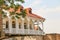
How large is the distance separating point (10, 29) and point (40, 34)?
6014mm

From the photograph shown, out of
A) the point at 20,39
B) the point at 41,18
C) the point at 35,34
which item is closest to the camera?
the point at 20,39

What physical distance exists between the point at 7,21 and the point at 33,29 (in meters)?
5.02

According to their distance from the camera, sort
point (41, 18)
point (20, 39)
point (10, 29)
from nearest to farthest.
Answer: point (20, 39)
point (10, 29)
point (41, 18)

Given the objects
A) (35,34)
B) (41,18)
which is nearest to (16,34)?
(35,34)

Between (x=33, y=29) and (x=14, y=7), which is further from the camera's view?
(x=33, y=29)

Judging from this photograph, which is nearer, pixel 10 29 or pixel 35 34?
pixel 10 29

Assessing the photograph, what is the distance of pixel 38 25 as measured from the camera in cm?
4272

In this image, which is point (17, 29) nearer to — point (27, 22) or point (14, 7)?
point (27, 22)

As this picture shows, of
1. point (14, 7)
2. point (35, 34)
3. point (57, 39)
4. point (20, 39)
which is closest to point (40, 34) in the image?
point (35, 34)

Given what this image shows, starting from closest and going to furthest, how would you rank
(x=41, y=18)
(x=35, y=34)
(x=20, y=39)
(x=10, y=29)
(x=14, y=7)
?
1. (x=14, y=7)
2. (x=20, y=39)
3. (x=10, y=29)
4. (x=35, y=34)
5. (x=41, y=18)

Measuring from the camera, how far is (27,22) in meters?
42.2

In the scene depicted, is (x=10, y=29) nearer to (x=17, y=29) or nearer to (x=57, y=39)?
(x=17, y=29)

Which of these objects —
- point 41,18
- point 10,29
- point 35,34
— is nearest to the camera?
point 10,29

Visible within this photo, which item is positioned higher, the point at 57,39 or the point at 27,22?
the point at 27,22
